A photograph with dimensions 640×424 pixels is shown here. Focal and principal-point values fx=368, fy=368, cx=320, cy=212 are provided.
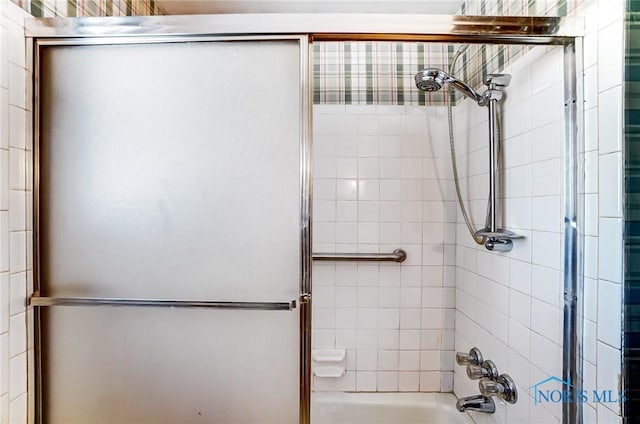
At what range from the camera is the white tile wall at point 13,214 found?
0.94m

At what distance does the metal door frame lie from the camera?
0.97m

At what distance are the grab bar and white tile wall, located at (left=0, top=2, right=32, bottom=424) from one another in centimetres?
107

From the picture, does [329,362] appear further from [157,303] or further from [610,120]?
[610,120]

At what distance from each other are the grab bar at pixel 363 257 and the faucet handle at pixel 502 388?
0.61m

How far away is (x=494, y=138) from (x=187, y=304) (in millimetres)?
1127

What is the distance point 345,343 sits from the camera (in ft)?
5.83

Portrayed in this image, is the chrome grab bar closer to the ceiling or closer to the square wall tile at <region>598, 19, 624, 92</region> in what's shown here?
the square wall tile at <region>598, 19, 624, 92</region>

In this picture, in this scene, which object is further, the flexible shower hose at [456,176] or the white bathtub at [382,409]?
the white bathtub at [382,409]

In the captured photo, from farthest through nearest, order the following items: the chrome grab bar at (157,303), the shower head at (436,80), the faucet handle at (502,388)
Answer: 1. the shower head at (436,80)
2. the faucet handle at (502,388)
3. the chrome grab bar at (157,303)

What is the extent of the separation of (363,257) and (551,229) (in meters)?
0.82

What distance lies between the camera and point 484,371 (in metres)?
1.34

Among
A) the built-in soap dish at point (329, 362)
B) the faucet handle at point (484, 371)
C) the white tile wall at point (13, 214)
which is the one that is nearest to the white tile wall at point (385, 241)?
the built-in soap dish at point (329, 362)

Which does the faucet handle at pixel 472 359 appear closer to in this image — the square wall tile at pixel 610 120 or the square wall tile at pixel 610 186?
the square wall tile at pixel 610 186

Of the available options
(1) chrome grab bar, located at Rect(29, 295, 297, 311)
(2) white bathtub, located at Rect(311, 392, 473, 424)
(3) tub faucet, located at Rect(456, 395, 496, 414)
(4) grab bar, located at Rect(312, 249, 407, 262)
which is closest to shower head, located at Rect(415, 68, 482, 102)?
(4) grab bar, located at Rect(312, 249, 407, 262)
